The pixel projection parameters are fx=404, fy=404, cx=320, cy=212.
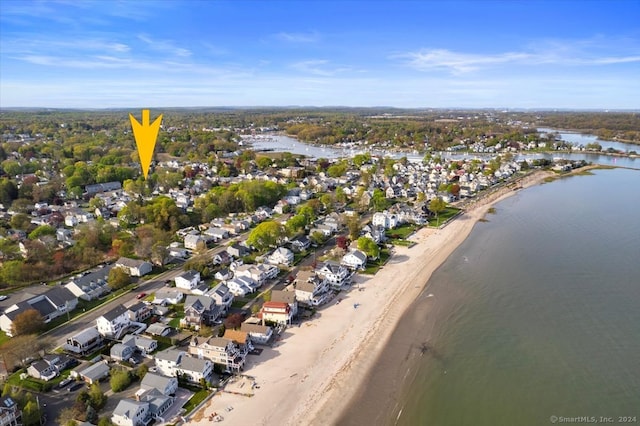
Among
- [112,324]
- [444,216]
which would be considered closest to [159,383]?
[112,324]

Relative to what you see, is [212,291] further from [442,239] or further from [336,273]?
[442,239]

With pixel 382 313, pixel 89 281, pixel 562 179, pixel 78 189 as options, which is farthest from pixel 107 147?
pixel 562 179

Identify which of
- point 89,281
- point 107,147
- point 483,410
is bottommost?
point 483,410

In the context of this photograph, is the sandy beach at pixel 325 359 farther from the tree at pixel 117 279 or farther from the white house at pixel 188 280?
Answer: the tree at pixel 117 279

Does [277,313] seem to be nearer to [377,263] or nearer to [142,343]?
[142,343]

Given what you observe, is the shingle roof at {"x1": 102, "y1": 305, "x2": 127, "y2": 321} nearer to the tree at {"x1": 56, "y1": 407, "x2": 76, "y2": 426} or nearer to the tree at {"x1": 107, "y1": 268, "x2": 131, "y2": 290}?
the tree at {"x1": 107, "y1": 268, "x2": 131, "y2": 290}
